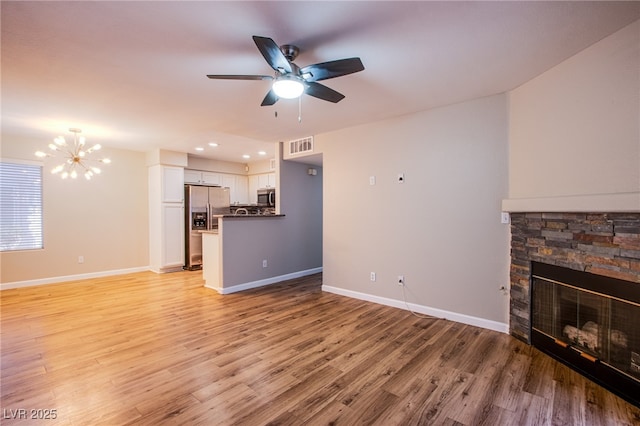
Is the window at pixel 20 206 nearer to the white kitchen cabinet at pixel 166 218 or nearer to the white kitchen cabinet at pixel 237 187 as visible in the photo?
the white kitchen cabinet at pixel 166 218

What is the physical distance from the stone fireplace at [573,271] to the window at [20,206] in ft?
23.7

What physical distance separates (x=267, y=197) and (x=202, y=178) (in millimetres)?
1609

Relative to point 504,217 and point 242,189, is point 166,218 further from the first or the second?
point 504,217

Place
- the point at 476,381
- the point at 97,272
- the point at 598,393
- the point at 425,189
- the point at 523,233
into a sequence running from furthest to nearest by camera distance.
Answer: the point at 97,272, the point at 425,189, the point at 523,233, the point at 476,381, the point at 598,393

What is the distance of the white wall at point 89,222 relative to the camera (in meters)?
4.90

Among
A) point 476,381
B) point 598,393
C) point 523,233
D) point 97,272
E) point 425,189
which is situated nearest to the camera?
point 598,393

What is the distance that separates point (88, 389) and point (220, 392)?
966 millimetres

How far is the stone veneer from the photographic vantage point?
6.43ft

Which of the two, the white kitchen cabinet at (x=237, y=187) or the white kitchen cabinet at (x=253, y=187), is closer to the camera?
the white kitchen cabinet at (x=237, y=187)

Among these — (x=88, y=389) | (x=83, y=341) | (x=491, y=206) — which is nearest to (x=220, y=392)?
(x=88, y=389)

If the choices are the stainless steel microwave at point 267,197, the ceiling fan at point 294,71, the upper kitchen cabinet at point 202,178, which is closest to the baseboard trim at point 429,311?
the ceiling fan at point 294,71

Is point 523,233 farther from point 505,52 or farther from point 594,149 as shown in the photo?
point 505,52

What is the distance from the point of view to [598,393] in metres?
1.97

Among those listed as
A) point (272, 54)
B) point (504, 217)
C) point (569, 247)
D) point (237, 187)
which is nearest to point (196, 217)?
point (237, 187)
